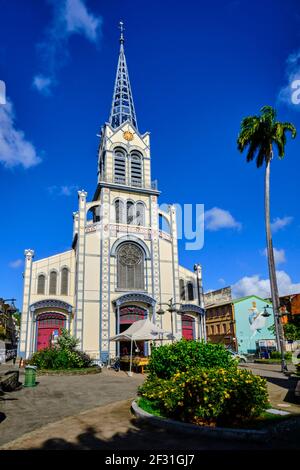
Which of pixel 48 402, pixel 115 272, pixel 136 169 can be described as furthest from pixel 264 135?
pixel 48 402

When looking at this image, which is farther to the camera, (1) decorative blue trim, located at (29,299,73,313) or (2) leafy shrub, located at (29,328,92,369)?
(1) decorative blue trim, located at (29,299,73,313)

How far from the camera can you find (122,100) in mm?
41219

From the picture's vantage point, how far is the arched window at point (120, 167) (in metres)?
34.6

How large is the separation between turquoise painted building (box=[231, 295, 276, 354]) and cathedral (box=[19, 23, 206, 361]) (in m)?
12.8

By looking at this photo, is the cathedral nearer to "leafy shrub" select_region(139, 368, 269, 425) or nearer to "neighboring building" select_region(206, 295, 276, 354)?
"neighboring building" select_region(206, 295, 276, 354)

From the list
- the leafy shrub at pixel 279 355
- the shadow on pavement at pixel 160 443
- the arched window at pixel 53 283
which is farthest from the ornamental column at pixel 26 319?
the shadow on pavement at pixel 160 443

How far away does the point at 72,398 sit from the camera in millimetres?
12070

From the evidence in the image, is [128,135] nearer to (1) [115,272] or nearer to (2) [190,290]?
(1) [115,272]

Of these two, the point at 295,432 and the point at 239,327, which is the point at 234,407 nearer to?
the point at 295,432

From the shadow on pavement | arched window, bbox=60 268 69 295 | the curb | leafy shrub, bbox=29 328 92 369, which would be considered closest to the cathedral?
arched window, bbox=60 268 69 295

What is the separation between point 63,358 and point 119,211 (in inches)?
629

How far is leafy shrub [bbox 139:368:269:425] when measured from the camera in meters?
7.38
